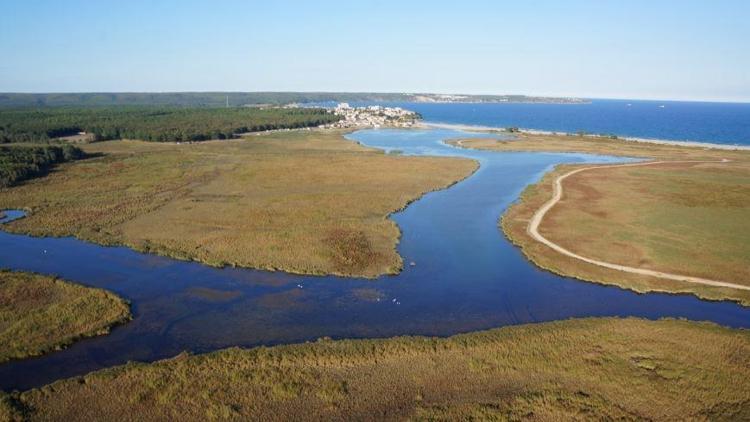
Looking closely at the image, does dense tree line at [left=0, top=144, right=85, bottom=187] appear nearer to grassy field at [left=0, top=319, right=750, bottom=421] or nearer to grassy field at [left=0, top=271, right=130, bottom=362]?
grassy field at [left=0, top=271, right=130, bottom=362]

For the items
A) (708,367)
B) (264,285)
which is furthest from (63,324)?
(708,367)

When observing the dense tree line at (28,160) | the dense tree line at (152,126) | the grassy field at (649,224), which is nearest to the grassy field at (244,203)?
the dense tree line at (28,160)

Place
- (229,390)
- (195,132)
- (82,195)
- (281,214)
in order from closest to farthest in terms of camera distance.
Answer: (229,390) → (281,214) → (82,195) → (195,132)

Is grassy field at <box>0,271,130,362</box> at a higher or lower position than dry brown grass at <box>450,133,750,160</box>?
lower

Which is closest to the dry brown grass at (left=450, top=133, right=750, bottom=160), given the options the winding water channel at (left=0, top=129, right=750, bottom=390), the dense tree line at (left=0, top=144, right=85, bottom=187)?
the winding water channel at (left=0, top=129, right=750, bottom=390)

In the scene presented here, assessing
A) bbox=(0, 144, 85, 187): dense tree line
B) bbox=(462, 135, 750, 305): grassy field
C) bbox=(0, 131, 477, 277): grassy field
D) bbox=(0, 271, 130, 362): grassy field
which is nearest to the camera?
bbox=(0, 271, 130, 362): grassy field

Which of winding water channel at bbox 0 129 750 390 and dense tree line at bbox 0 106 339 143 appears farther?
dense tree line at bbox 0 106 339 143

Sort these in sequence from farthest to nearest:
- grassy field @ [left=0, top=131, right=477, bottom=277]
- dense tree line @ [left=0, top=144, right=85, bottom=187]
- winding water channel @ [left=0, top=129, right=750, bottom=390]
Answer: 1. dense tree line @ [left=0, top=144, right=85, bottom=187]
2. grassy field @ [left=0, top=131, right=477, bottom=277]
3. winding water channel @ [left=0, top=129, right=750, bottom=390]

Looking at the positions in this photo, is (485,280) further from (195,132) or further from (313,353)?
(195,132)
